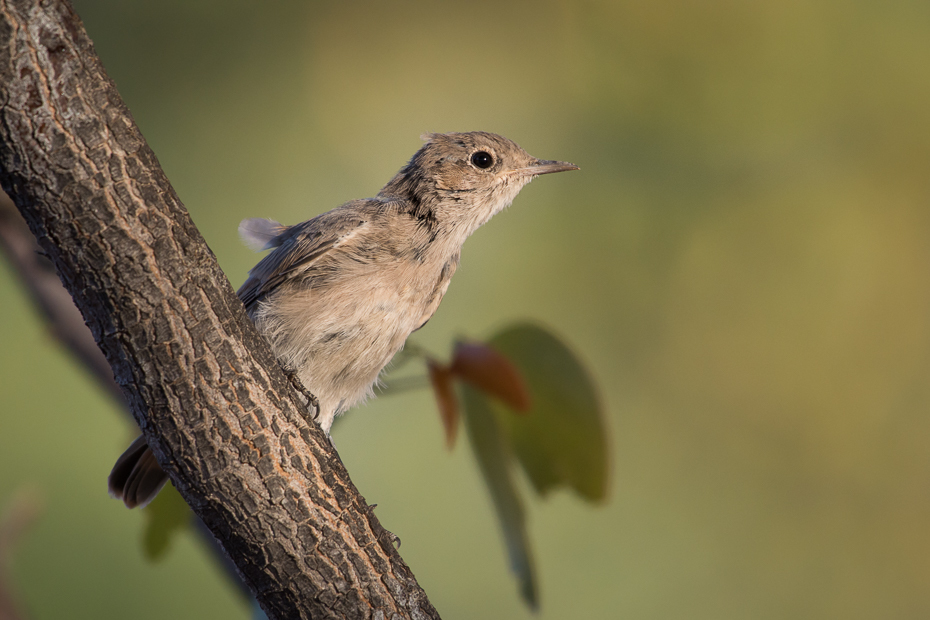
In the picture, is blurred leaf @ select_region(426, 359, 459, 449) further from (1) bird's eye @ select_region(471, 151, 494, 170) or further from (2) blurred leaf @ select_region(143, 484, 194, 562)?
(2) blurred leaf @ select_region(143, 484, 194, 562)

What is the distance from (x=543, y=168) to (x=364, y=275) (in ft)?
3.08

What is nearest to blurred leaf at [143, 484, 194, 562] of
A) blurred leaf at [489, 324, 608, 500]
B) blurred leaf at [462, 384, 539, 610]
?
blurred leaf at [462, 384, 539, 610]

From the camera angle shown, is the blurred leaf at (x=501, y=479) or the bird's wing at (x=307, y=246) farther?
the blurred leaf at (x=501, y=479)

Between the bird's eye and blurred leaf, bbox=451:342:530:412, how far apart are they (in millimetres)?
757

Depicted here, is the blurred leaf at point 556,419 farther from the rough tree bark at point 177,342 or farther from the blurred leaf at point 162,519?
the blurred leaf at point 162,519

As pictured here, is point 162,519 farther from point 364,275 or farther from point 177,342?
point 177,342

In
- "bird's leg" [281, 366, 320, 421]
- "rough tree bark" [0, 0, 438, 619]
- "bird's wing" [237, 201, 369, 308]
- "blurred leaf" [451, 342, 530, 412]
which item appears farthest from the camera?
"blurred leaf" [451, 342, 530, 412]

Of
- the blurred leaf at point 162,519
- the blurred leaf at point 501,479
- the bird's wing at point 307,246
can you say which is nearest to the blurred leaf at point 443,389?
the blurred leaf at point 501,479

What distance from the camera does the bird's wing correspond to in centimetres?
267

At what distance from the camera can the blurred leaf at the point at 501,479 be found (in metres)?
3.04

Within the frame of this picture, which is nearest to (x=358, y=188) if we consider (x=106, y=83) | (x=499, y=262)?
(x=499, y=262)

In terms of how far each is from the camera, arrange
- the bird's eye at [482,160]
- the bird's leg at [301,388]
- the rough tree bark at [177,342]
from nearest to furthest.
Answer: the rough tree bark at [177,342], the bird's leg at [301,388], the bird's eye at [482,160]

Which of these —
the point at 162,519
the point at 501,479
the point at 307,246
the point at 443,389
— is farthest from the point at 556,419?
the point at 162,519

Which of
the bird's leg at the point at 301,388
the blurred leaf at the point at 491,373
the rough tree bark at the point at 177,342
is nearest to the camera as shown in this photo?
the rough tree bark at the point at 177,342
